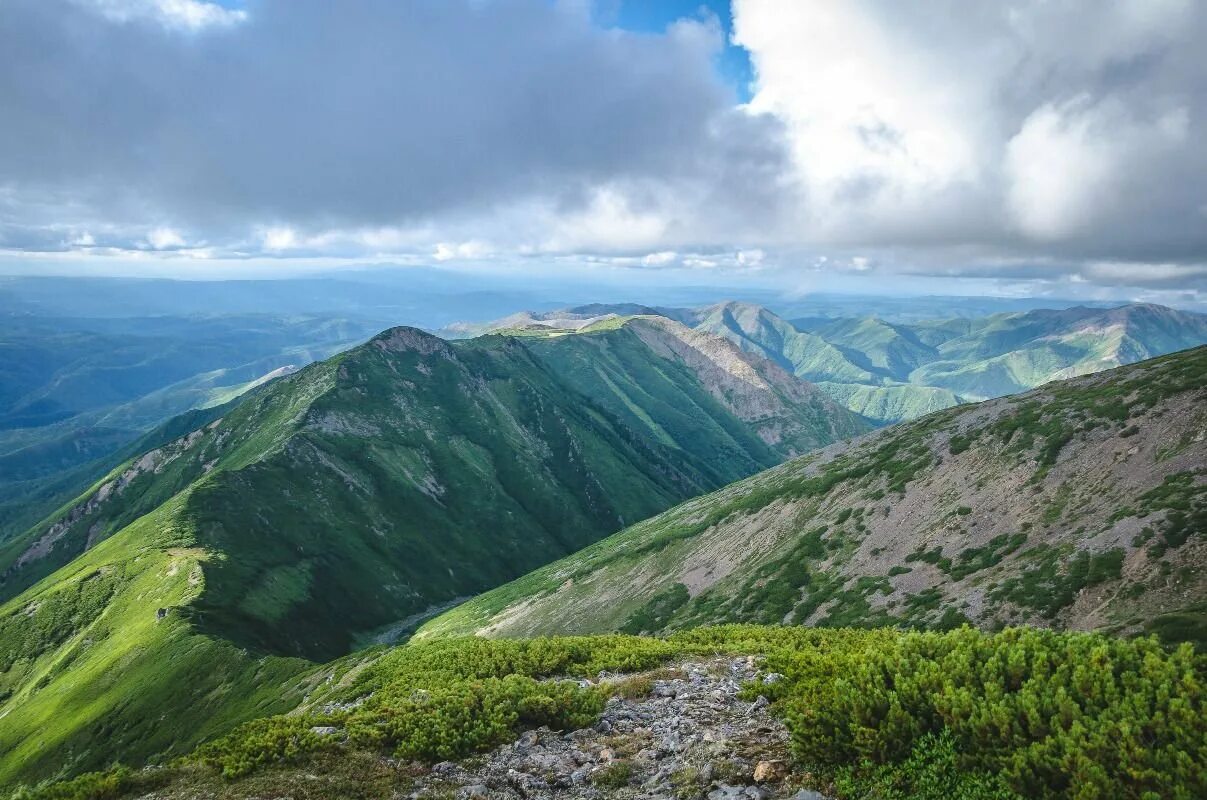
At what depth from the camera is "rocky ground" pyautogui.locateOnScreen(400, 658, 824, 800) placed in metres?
17.8

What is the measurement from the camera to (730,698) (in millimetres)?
24875

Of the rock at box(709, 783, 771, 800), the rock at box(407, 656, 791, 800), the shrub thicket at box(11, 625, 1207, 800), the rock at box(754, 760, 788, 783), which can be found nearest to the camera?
the shrub thicket at box(11, 625, 1207, 800)

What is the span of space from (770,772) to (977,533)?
52280 millimetres

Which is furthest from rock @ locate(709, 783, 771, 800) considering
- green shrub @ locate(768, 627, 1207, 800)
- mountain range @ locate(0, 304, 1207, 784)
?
mountain range @ locate(0, 304, 1207, 784)

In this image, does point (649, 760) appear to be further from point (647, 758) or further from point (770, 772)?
point (770, 772)

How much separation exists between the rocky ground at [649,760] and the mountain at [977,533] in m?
24.2

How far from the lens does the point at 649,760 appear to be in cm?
2023

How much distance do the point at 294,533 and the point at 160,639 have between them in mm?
62393

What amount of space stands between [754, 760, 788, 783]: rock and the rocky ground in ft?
0.09

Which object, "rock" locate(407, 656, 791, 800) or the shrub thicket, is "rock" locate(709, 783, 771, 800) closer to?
"rock" locate(407, 656, 791, 800)

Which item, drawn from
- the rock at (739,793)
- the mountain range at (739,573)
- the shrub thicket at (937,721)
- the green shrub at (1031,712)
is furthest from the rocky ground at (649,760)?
the mountain range at (739,573)

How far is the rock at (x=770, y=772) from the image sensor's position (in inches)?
683

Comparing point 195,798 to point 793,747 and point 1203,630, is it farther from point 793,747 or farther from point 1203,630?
point 1203,630

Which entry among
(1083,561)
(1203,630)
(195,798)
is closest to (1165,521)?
(1083,561)
